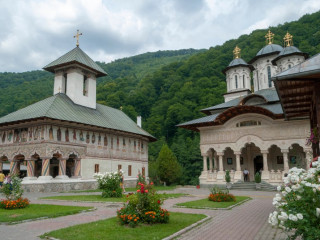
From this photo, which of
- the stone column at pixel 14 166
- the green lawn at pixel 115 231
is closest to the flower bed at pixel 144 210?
the green lawn at pixel 115 231

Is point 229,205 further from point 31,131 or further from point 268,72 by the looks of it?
point 268,72

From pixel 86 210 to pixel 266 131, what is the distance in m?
17.7

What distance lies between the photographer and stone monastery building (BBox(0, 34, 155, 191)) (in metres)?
21.9

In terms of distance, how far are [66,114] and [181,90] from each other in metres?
37.4

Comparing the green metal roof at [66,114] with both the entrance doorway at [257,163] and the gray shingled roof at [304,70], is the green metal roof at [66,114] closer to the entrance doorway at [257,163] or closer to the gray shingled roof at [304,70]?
the entrance doorway at [257,163]

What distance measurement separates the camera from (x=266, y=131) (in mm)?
23625

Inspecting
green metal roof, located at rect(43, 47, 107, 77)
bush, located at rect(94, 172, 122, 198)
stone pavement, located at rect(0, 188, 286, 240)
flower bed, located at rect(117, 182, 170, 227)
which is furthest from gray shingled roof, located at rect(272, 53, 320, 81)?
green metal roof, located at rect(43, 47, 107, 77)

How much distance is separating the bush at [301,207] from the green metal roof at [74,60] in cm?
2493

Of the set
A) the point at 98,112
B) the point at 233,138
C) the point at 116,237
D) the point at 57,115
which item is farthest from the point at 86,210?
the point at 98,112

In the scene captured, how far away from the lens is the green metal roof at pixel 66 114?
73.0ft

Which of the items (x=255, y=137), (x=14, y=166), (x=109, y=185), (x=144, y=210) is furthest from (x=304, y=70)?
(x=14, y=166)

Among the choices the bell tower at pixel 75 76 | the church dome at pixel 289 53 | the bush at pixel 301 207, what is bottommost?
the bush at pixel 301 207

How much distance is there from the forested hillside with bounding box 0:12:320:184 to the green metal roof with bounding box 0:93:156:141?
15803mm

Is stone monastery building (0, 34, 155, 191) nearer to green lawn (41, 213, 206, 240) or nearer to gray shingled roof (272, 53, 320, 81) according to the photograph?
green lawn (41, 213, 206, 240)
